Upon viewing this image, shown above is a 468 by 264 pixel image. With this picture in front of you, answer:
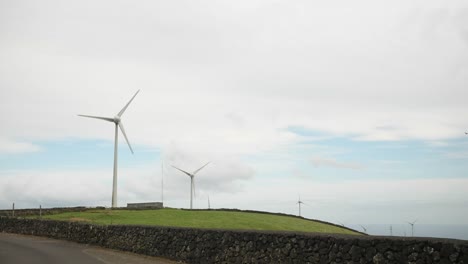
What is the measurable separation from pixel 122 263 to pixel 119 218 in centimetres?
2295

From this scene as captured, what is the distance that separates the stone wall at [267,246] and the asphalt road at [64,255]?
738 millimetres

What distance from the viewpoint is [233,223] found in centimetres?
4141

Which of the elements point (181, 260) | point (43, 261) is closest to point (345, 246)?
point (181, 260)

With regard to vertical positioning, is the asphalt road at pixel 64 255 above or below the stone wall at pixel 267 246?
below

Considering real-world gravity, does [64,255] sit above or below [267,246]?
below

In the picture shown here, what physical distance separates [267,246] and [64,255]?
36.1 feet

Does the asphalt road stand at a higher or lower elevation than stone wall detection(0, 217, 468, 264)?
lower

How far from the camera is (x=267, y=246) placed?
49.0 feet

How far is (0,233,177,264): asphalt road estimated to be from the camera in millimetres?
18922

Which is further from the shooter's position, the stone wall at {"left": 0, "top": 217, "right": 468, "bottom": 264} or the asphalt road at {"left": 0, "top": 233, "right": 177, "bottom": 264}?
Answer: the asphalt road at {"left": 0, "top": 233, "right": 177, "bottom": 264}

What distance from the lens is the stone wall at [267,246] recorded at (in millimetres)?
10281

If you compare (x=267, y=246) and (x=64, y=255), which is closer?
(x=267, y=246)

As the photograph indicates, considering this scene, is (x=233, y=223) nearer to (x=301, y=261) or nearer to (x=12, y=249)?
(x=12, y=249)

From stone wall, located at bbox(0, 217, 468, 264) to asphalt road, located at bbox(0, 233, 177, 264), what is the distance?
0.74m
